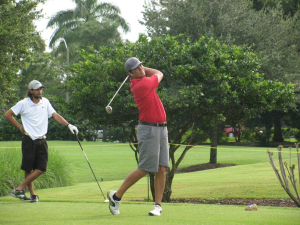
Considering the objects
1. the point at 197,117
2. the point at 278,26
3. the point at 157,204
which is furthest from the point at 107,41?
the point at 157,204

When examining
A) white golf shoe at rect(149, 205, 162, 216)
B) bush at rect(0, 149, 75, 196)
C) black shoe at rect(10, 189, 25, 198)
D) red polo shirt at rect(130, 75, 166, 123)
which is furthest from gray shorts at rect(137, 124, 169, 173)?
bush at rect(0, 149, 75, 196)

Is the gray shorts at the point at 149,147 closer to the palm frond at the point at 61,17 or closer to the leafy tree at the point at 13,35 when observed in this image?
the leafy tree at the point at 13,35

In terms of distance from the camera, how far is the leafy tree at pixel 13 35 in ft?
73.2

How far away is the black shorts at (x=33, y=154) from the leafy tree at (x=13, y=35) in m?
13.2

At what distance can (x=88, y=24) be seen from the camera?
55188 millimetres

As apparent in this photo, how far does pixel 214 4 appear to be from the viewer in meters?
23.2

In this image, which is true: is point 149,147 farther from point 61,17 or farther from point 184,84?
point 61,17

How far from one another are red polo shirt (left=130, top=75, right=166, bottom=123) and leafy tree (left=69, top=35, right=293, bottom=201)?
3.20 m

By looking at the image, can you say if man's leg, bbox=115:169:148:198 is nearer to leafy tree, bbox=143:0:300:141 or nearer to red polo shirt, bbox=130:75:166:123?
red polo shirt, bbox=130:75:166:123

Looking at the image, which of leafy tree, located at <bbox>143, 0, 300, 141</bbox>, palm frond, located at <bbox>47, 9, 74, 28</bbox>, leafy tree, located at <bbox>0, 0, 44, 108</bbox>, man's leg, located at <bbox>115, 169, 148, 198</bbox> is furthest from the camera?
palm frond, located at <bbox>47, 9, 74, 28</bbox>

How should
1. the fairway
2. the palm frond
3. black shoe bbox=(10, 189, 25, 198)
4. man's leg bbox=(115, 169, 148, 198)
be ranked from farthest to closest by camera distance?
the palm frond < black shoe bbox=(10, 189, 25, 198) < man's leg bbox=(115, 169, 148, 198) < the fairway

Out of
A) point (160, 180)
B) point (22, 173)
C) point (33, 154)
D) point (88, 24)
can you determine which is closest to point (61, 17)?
point (88, 24)

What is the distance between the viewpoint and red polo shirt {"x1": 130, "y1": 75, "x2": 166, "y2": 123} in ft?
22.3

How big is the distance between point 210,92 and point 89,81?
2514mm
